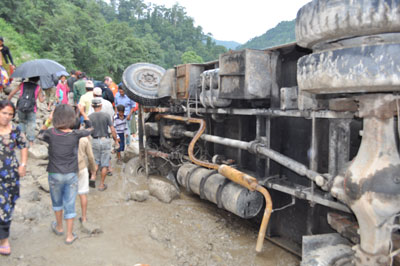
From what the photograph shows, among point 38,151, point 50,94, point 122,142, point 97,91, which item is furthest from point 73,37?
point 97,91

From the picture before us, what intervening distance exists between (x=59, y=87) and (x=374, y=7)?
851 centimetres

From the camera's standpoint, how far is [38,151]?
7496 millimetres

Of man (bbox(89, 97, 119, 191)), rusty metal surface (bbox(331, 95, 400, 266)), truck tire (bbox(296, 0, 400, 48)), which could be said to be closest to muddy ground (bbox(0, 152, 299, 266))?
man (bbox(89, 97, 119, 191))

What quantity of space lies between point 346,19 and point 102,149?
17.4 feet

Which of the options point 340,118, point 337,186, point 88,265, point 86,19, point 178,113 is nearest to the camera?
point 337,186

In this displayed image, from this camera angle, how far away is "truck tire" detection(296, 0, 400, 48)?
79.4 inches

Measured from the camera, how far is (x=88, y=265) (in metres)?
3.75

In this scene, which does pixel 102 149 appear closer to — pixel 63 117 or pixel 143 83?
pixel 143 83

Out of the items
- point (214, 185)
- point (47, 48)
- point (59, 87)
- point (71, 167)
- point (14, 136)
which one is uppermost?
point (47, 48)

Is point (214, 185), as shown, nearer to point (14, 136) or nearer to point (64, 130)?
point (64, 130)

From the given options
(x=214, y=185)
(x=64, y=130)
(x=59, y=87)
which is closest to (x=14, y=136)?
(x=64, y=130)

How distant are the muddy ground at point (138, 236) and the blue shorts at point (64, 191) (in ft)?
1.59

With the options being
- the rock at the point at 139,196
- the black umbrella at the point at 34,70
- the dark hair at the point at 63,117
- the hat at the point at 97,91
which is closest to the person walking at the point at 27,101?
the black umbrella at the point at 34,70

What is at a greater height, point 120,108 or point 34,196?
point 120,108
